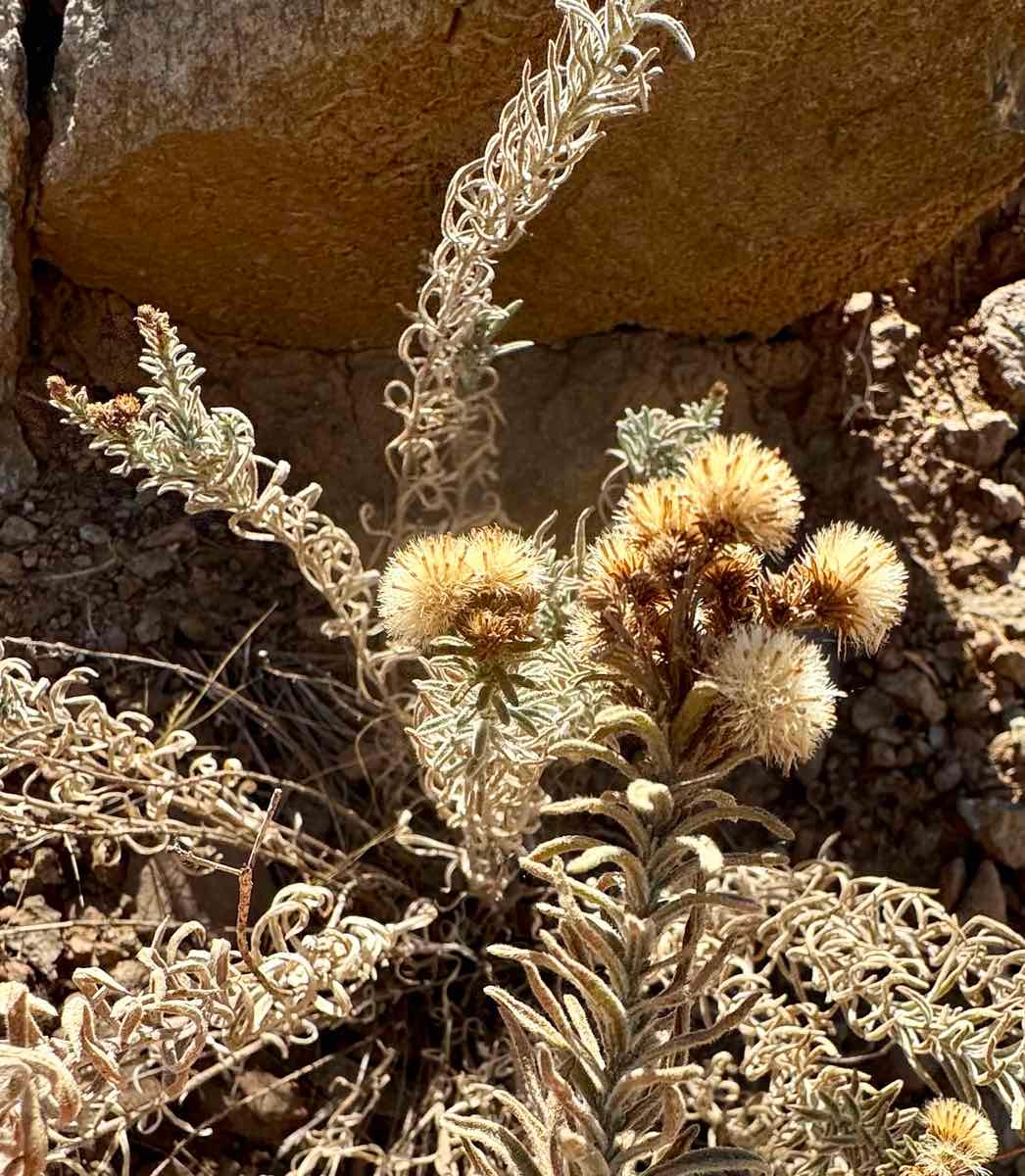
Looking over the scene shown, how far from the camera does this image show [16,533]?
6.39 feet

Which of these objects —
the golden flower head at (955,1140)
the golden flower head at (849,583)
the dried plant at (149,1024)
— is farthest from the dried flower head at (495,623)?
the golden flower head at (955,1140)

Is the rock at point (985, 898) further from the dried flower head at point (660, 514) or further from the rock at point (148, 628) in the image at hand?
the rock at point (148, 628)

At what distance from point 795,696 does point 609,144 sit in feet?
3.70

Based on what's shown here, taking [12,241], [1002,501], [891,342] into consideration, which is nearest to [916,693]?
[1002,501]

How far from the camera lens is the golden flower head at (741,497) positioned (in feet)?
3.28

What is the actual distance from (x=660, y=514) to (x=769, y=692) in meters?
0.17

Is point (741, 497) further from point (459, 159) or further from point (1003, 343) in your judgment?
point (1003, 343)

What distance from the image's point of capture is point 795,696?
1.00 meters

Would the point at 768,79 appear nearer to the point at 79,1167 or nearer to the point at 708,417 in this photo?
the point at 708,417

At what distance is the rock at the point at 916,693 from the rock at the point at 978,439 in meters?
0.39

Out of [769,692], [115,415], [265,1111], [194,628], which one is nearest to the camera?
[769,692]

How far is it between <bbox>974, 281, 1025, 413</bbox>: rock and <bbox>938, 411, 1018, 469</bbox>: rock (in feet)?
0.21

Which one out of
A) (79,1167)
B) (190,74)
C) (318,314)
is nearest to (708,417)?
(318,314)

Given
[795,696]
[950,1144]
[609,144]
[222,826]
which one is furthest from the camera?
[609,144]
